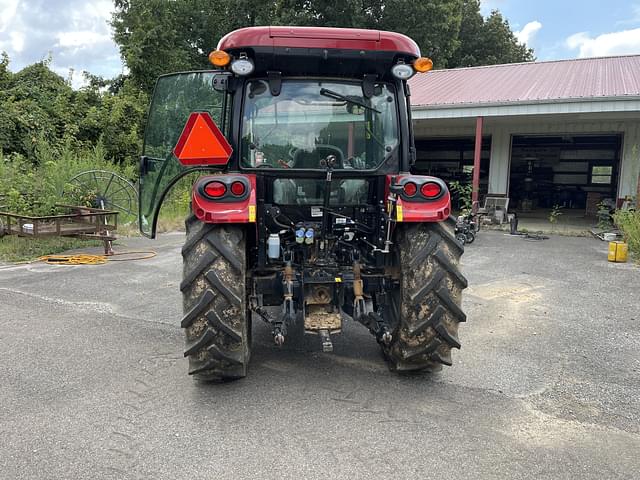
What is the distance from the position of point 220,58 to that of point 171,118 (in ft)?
3.93

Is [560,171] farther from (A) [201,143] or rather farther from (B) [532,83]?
(A) [201,143]

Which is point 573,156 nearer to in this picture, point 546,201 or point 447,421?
point 546,201

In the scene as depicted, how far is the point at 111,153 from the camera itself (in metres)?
15.9

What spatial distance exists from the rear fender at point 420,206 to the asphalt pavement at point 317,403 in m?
1.14

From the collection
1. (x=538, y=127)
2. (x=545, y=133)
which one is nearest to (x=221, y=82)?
(x=538, y=127)

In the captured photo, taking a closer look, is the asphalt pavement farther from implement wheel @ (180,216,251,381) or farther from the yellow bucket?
the yellow bucket

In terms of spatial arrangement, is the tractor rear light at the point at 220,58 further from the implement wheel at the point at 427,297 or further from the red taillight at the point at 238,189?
the implement wheel at the point at 427,297

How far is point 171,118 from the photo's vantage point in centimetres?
444

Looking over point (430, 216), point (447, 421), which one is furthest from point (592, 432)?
point (430, 216)

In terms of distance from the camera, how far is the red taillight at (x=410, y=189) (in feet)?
11.2

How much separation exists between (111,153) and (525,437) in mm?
15602

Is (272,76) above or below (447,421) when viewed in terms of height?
above

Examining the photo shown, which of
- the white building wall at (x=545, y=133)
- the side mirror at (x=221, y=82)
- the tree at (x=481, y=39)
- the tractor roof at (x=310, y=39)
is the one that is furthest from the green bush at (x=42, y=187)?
the tree at (x=481, y=39)

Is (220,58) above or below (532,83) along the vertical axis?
below
